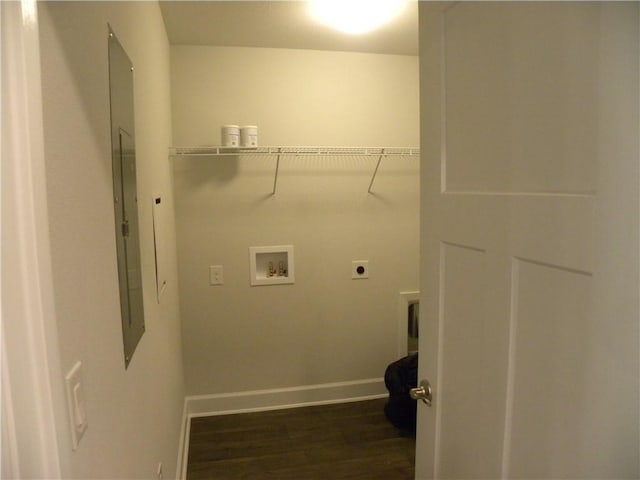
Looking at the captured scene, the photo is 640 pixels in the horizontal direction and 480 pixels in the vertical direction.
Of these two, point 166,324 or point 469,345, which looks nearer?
point 469,345

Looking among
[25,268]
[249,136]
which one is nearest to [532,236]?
[25,268]

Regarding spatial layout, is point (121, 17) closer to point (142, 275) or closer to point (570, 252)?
point (142, 275)

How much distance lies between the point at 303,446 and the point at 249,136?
1.83 m

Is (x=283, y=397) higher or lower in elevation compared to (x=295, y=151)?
lower

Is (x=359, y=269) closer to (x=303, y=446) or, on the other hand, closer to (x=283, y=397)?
(x=283, y=397)

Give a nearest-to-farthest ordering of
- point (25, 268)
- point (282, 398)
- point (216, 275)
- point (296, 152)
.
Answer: point (25, 268)
point (296, 152)
point (216, 275)
point (282, 398)

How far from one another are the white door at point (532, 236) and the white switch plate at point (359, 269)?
5.53 feet

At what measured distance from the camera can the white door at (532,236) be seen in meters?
0.65

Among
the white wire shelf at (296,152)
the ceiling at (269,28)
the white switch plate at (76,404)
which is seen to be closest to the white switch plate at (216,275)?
the white wire shelf at (296,152)

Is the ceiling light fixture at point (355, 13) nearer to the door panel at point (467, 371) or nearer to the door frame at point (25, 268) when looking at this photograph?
the door panel at point (467, 371)

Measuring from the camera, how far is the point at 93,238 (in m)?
0.86

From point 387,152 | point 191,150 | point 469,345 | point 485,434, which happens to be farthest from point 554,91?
point 191,150

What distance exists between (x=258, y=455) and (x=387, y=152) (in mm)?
1965

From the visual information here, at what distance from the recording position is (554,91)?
0.76m
